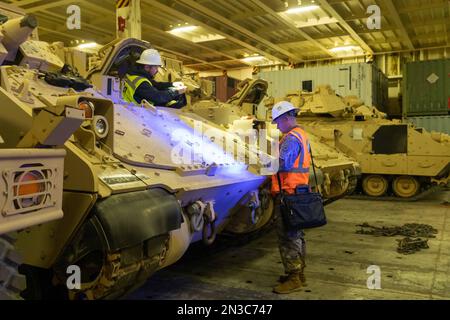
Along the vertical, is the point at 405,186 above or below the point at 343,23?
below

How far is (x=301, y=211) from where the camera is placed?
4270 mm

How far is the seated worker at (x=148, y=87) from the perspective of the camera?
504cm

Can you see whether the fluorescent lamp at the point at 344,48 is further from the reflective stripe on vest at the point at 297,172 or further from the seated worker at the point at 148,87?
the reflective stripe on vest at the point at 297,172

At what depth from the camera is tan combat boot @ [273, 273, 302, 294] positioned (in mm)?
4445

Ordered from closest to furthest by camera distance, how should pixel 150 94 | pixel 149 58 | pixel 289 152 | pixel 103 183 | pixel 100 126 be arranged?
pixel 103 183
pixel 100 126
pixel 289 152
pixel 150 94
pixel 149 58

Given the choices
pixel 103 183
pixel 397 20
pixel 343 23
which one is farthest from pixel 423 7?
pixel 103 183

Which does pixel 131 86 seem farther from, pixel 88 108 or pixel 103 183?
pixel 103 183

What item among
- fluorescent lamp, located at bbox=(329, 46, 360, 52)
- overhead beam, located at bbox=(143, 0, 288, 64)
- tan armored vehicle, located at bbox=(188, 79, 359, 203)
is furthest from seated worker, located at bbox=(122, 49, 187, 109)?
fluorescent lamp, located at bbox=(329, 46, 360, 52)

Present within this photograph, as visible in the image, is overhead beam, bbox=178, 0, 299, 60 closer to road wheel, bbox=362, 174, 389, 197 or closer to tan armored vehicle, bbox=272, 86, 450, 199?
tan armored vehicle, bbox=272, 86, 450, 199

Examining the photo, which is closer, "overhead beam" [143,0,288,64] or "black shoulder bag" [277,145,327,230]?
"black shoulder bag" [277,145,327,230]

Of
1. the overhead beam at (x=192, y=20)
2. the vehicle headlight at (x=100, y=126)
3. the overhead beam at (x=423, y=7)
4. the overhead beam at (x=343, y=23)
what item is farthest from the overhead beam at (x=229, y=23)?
the vehicle headlight at (x=100, y=126)

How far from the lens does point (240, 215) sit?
5.09 meters

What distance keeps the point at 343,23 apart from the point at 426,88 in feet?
14.6

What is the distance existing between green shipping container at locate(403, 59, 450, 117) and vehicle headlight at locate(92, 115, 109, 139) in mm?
14270
